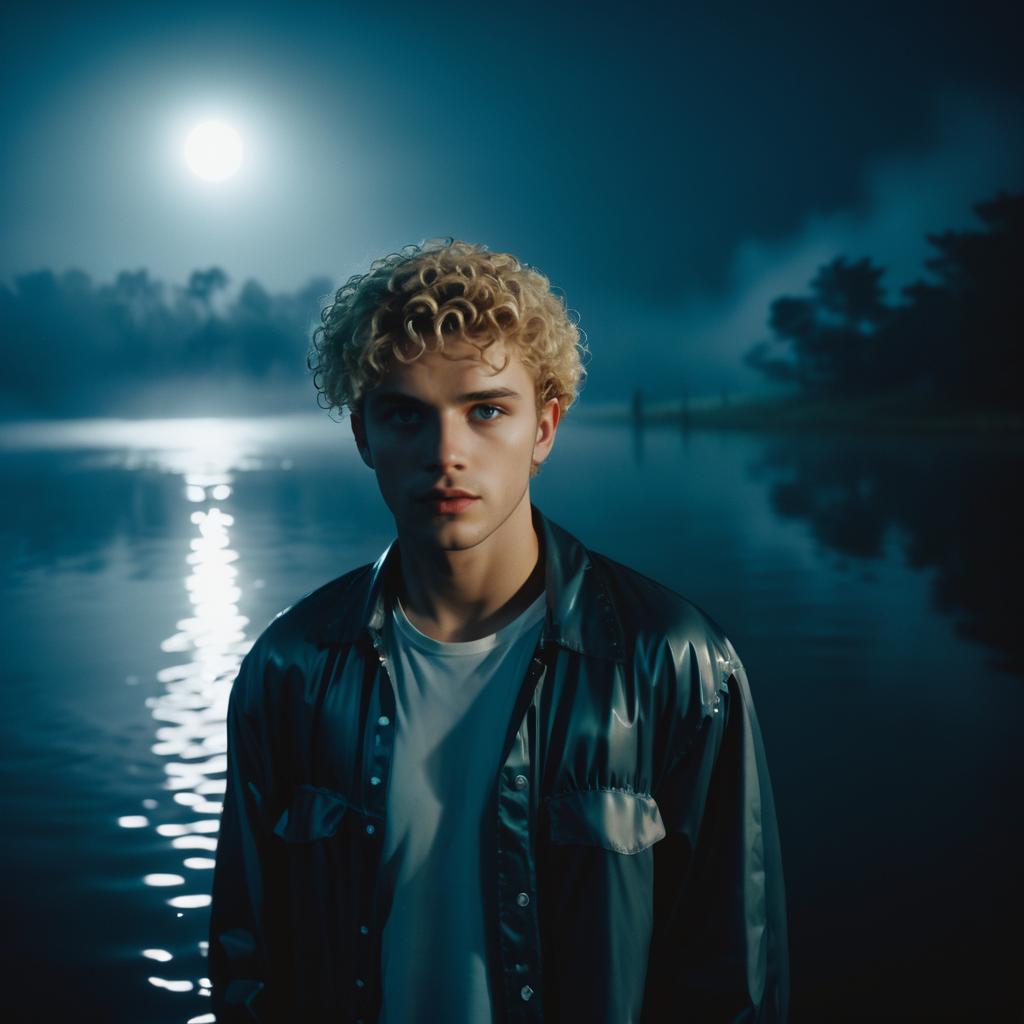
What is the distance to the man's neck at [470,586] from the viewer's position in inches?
42.4

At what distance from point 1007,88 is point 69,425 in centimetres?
1107

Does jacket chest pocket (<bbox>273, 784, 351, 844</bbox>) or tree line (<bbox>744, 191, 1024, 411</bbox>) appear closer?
jacket chest pocket (<bbox>273, 784, 351, 844</bbox>)

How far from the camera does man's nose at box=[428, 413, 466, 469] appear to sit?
1008 millimetres

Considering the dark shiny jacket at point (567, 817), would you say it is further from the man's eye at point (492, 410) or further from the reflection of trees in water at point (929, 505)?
the reflection of trees in water at point (929, 505)

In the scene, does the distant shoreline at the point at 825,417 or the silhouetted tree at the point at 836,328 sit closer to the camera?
the distant shoreline at the point at 825,417

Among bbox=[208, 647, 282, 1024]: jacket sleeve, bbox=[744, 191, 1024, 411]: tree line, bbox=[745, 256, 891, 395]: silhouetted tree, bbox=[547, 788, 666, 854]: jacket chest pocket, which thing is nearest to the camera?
bbox=[547, 788, 666, 854]: jacket chest pocket

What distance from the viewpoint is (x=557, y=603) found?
106cm

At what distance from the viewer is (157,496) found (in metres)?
9.95

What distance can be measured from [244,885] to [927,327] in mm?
10529

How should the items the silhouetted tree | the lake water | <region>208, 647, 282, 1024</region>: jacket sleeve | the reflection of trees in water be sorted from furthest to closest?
the silhouetted tree → the reflection of trees in water → the lake water → <region>208, 647, 282, 1024</region>: jacket sleeve

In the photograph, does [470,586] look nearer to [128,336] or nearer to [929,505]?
[929,505]

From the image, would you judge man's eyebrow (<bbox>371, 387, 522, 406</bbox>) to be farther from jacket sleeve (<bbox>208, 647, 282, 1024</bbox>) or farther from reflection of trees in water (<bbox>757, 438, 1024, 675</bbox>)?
reflection of trees in water (<bbox>757, 438, 1024, 675</bbox>)

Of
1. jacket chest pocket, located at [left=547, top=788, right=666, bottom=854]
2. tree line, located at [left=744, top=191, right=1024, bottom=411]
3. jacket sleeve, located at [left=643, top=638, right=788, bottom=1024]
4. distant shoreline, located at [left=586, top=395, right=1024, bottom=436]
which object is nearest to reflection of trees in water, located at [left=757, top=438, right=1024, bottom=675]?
distant shoreline, located at [left=586, top=395, right=1024, bottom=436]

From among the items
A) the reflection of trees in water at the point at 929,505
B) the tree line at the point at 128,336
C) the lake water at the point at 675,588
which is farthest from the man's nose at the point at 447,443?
the tree line at the point at 128,336
